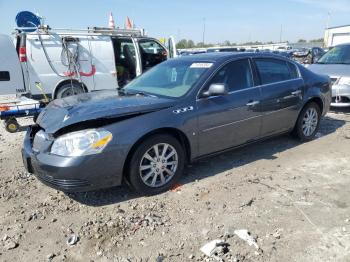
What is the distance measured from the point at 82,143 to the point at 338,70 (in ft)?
→ 23.5

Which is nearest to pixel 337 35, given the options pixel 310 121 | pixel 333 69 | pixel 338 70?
pixel 333 69

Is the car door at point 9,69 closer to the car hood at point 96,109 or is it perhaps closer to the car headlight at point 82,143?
the car hood at point 96,109

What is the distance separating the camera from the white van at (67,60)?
746 centimetres

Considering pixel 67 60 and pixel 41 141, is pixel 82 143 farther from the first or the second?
pixel 67 60

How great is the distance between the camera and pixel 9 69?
7.32 meters

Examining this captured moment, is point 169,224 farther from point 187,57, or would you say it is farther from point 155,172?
point 187,57

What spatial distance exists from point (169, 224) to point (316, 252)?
4.48ft

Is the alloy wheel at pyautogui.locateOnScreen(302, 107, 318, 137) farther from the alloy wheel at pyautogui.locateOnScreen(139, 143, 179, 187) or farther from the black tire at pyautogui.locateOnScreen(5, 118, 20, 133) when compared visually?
the black tire at pyautogui.locateOnScreen(5, 118, 20, 133)

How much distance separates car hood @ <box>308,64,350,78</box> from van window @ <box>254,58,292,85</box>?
3306mm

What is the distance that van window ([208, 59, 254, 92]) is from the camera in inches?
177

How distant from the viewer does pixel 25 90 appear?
306 inches

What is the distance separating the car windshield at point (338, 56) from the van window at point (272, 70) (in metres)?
4.33

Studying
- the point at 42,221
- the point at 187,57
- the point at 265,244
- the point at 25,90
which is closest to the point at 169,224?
the point at 265,244

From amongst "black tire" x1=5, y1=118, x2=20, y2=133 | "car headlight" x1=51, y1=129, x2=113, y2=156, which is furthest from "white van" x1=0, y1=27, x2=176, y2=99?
"car headlight" x1=51, y1=129, x2=113, y2=156
